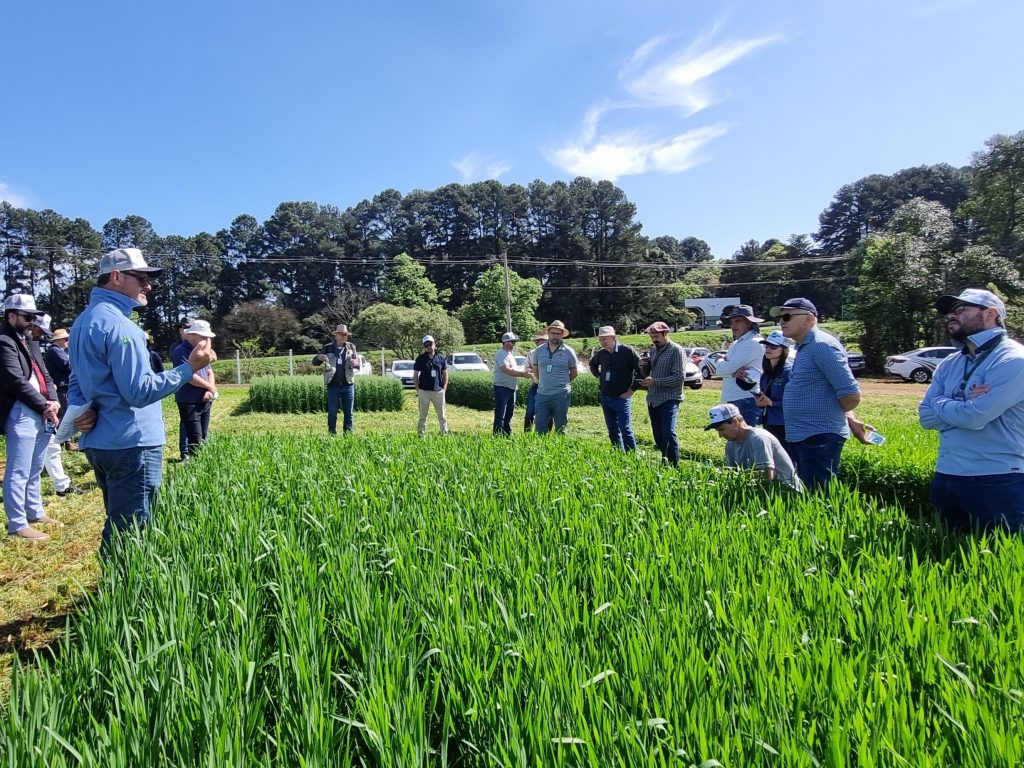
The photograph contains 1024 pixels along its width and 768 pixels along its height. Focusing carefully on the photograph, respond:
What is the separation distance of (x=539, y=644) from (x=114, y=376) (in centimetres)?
247

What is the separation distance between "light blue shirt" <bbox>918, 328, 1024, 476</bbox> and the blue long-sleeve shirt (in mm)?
3681

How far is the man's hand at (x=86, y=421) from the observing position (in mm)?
2766

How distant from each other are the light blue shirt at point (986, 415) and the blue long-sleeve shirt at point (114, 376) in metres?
3.68

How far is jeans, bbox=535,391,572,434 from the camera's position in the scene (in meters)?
7.04

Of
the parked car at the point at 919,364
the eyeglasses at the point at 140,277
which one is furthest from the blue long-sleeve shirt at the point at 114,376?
the parked car at the point at 919,364

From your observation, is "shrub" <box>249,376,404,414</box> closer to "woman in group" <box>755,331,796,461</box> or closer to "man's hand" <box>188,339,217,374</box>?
"woman in group" <box>755,331,796,461</box>

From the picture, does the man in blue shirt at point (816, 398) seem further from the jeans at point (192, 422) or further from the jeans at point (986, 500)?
the jeans at point (192, 422)

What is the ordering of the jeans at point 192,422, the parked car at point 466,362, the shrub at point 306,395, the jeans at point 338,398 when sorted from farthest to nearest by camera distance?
the parked car at point 466,362
the shrub at point 306,395
the jeans at point 338,398
the jeans at point 192,422

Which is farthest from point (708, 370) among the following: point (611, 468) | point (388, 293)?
point (388, 293)

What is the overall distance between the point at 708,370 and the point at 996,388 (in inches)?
991

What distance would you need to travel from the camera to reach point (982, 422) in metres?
2.50

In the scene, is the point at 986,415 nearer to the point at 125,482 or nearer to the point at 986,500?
the point at 986,500

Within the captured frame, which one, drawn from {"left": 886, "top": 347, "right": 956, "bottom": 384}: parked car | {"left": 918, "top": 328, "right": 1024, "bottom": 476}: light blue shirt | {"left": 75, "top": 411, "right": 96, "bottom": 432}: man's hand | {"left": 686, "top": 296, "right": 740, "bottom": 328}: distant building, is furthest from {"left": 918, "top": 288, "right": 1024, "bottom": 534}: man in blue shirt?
{"left": 686, "top": 296, "right": 740, "bottom": 328}: distant building

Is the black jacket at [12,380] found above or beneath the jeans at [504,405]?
above
